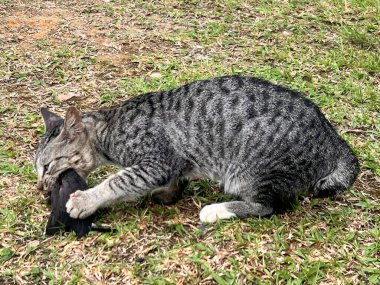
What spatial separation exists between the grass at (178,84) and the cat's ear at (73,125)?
1.65ft

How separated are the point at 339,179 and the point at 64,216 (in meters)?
2.24

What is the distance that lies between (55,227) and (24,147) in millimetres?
1385

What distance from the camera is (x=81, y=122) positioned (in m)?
4.60

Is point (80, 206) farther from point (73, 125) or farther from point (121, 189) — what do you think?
point (73, 125)

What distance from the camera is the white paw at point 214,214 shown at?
4141 mm

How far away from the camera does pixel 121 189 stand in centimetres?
420

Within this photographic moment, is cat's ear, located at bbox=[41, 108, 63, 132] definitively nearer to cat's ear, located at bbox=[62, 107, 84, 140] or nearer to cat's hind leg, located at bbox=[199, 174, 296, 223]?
cat's ear, located at bbox=[62, 107, 84, 140]

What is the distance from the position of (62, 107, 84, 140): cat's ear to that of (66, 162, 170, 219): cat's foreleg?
588mm

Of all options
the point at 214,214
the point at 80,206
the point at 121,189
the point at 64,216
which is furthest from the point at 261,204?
the point at 64,216

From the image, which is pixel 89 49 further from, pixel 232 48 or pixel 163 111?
pixel 163 111

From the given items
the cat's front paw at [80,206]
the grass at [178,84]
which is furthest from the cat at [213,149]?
the grass at [178,84]

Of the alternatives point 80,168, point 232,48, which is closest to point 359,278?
point 80,168

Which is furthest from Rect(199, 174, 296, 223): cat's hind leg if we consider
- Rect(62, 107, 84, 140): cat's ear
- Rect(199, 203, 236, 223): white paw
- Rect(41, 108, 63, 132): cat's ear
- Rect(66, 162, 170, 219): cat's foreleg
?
Rect(41, 108, 63, 132): cat's ear

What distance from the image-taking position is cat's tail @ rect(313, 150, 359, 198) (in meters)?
4.34
